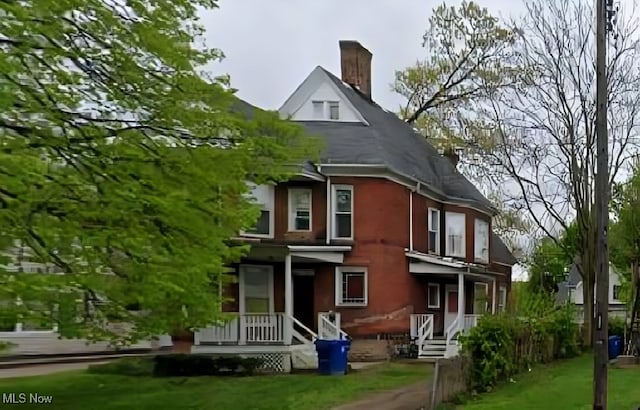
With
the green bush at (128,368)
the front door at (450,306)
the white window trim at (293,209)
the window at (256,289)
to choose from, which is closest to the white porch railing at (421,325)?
the front door at (450,306)

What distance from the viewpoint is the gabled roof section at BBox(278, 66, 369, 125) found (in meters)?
29.9

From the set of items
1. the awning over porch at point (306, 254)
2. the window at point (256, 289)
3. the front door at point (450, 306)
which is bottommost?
the front door at point (450, 306)

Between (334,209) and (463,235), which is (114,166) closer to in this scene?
(334,209)

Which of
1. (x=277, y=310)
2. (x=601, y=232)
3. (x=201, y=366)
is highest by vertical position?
(x=601, y=232)

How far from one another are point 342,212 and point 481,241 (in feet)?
29.8

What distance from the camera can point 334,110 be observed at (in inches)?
1186

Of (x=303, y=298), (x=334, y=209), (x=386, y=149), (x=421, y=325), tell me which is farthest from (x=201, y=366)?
(x=386, y=149)

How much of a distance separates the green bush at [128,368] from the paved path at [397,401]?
7.52m

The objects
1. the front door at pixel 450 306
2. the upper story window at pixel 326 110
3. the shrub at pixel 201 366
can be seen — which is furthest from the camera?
the front door at pixel 450 306

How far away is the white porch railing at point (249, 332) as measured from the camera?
23.6 metres

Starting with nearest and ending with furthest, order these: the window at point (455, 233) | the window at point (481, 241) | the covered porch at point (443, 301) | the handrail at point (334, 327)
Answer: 1. the handrail at point (334, 327)
2. the covered porch at point (443, 301)
3. the window at point (455, 233)
4. the window at point (481, 241)

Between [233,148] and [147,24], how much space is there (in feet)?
7.29

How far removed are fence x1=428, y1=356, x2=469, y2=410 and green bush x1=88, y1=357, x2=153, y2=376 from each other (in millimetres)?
9177

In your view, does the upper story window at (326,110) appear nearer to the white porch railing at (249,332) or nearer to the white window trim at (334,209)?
the white window trim at (334,209)
